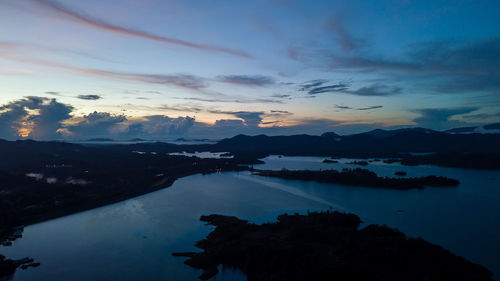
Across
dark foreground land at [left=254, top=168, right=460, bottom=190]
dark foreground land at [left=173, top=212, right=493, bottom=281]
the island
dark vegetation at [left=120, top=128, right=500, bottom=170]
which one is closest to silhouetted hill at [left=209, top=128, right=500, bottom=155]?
dark vegetation at [left=120, top=128, right=500, bottom=170]

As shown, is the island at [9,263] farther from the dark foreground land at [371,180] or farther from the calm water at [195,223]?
the dark foreground land at [371,180]

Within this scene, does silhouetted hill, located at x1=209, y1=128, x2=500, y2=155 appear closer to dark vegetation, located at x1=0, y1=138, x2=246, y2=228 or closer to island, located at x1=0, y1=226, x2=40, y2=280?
dark vegetation, located at x1=0, y1=138, x2=246, y2=228

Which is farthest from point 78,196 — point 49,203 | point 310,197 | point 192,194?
point 310,197

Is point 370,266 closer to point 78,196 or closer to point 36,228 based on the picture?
point 36,228

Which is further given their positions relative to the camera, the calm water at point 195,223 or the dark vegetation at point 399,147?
the dark vegetation at point 399,147

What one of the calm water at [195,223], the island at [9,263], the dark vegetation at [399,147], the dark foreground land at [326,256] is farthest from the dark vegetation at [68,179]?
the dark vegetation at [399,147]
